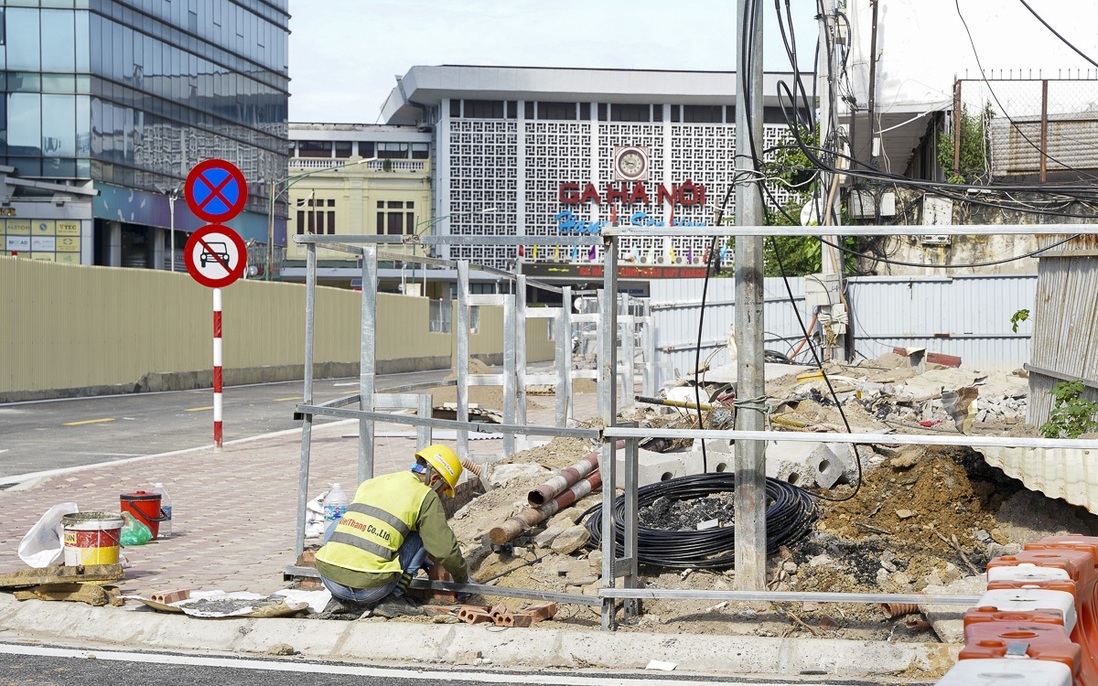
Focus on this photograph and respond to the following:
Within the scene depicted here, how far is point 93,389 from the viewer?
2459 cm

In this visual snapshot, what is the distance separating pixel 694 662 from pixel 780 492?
2.44 m

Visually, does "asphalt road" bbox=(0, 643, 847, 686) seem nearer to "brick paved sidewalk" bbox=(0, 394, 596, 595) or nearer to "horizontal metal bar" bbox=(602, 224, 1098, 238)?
"brick paved sidewalk" bbox=(0, 394, 596, 595)

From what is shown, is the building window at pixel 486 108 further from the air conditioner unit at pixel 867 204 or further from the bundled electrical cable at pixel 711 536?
the bundled electrical cable at pixel 711 536

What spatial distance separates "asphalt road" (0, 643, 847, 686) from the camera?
5.64 meters

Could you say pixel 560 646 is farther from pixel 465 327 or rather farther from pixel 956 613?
pixel 465 327

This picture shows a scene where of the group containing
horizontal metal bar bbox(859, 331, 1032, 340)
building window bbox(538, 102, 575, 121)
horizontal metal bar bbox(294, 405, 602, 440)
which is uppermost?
building window bbox(538, 102, 575, 121)

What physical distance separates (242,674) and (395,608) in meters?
1.19

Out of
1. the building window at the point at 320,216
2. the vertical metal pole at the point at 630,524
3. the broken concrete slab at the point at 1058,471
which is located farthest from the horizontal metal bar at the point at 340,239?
the building window at the point at 320,216

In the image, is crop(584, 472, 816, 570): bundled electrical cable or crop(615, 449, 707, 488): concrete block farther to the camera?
crop(615, 449, 707, 488): concrete block

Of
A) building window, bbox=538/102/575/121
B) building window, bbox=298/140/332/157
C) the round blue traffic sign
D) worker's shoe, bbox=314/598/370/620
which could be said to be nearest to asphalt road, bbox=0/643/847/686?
worker's shoe, bbox=314/598/370/620

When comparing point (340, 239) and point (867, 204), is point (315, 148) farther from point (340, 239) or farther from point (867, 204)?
point (340, 239)

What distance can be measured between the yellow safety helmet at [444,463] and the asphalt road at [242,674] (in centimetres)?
123

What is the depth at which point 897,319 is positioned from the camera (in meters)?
26.2

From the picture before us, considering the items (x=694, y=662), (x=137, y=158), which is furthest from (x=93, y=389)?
(x=137, y=158)
